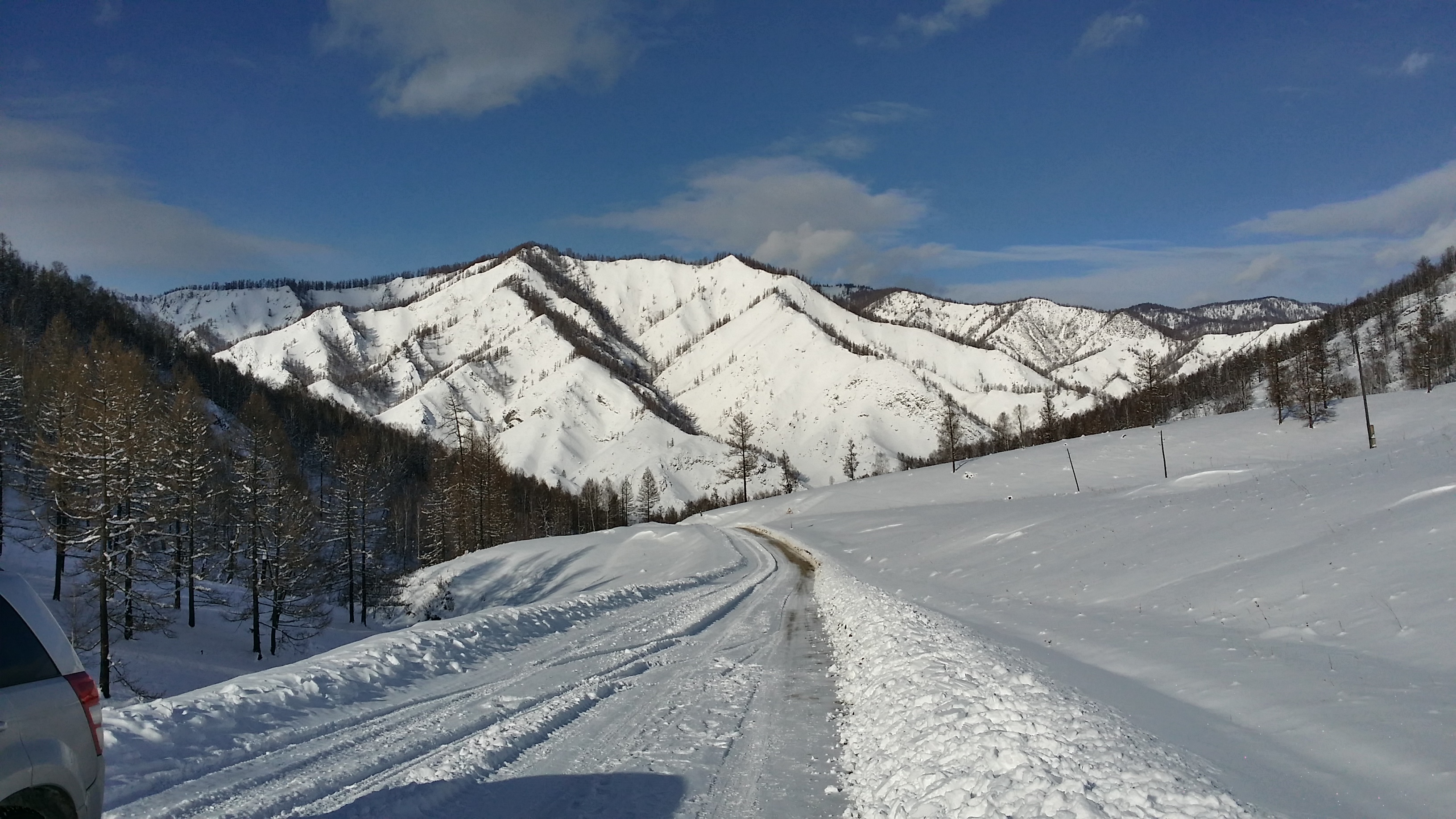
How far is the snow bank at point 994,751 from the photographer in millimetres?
6285

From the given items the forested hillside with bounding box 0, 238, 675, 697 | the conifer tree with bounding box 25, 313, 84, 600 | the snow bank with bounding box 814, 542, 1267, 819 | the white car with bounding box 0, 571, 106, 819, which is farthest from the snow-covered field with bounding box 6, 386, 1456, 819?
the conifer tree with bounding box 25, 313, 84, 600

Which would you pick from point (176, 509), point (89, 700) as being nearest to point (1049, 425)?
point (176, 509)

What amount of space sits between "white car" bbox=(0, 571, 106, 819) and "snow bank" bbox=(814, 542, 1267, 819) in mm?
6327

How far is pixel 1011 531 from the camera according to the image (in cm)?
3219

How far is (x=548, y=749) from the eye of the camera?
852 cm

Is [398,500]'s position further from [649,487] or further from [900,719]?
[900,719]

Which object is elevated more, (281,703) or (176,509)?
(176,509)

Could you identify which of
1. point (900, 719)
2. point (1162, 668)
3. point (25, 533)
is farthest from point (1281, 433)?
point (25, 533)

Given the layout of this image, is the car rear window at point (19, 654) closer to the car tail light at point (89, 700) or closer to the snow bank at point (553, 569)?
the car tail light at point (89, 700)

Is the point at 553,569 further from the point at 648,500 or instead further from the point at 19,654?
the point at 648,500

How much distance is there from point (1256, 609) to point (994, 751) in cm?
1006

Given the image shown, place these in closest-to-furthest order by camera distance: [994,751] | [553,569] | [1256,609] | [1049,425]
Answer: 1. [994,751]
2. [1256,609]
3. [553,569]
4. [1049,425]

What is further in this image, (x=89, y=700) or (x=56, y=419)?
(x=56, y=419)

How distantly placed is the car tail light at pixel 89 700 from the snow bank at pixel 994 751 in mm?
6388
